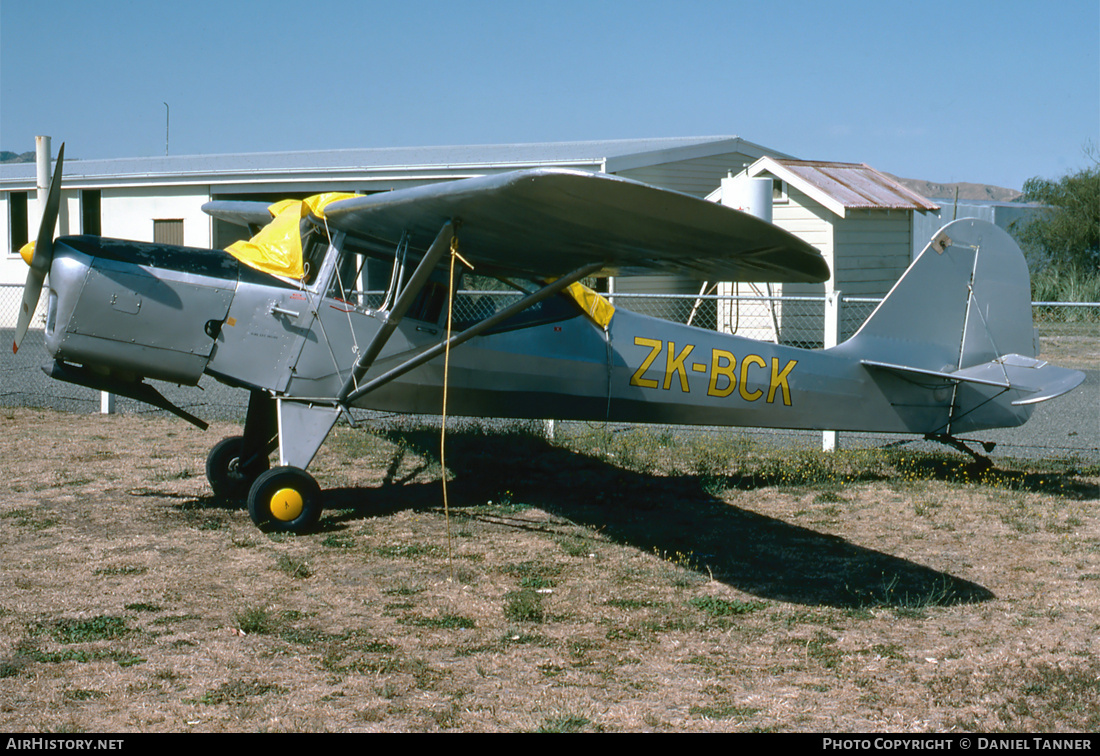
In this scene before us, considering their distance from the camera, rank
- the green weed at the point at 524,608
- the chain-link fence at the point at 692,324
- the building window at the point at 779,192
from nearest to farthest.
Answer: the green weed at the point at 524,608
the chain-link fence at the point at 692,324
the building window at the point at 779,192

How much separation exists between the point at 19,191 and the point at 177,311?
69.9 feet

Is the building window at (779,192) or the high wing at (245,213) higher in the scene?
the building window at (779,192)

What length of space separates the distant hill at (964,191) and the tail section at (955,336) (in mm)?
125350

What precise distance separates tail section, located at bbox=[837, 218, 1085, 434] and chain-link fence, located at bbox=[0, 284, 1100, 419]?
1989mm

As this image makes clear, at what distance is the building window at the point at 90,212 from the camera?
78.3ft

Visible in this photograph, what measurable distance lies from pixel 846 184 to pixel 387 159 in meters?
10.1

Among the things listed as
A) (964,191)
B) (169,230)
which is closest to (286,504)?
(169,230)

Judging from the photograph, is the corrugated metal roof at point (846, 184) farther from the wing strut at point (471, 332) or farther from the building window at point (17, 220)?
the building window at point (17, 220)

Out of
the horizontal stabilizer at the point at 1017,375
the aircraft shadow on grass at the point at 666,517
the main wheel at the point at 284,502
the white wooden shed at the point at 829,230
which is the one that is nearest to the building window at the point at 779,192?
the white wooden shed at the point at 829,230

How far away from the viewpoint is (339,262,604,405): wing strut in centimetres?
601

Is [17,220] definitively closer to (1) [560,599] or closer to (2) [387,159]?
(2) [387,159]

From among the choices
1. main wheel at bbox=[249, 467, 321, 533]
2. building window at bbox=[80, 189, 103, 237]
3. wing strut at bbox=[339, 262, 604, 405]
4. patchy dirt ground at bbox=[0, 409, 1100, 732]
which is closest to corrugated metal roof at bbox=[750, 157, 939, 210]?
patchy dirt ground at bbox=[0, 409, 1100, 732]

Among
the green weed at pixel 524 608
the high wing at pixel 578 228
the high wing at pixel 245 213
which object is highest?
the high wing at pixel 245 213

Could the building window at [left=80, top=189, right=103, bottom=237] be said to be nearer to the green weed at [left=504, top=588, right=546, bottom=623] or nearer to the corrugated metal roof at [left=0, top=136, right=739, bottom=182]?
the corrugated metal roof at [left=0, top=136, right=739, bottom=182]
